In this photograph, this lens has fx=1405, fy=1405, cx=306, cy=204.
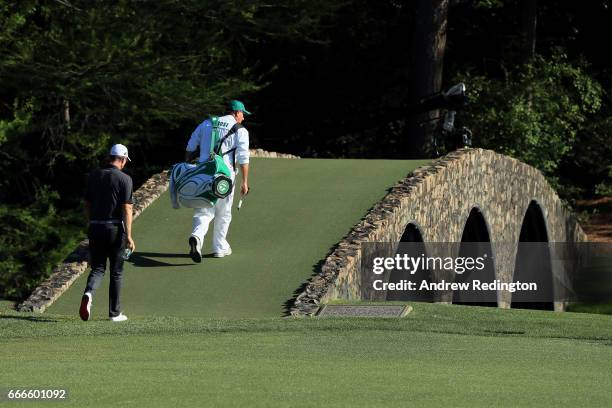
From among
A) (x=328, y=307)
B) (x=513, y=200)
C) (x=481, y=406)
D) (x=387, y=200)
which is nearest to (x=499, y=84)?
(x=513, y=200)

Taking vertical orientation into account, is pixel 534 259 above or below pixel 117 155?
below


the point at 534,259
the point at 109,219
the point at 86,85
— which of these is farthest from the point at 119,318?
the point at 534,259

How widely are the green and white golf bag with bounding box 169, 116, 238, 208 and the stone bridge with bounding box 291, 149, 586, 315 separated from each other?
146 cm

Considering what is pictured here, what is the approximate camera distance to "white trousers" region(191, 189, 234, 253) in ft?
52.0

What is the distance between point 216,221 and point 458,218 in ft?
21.0

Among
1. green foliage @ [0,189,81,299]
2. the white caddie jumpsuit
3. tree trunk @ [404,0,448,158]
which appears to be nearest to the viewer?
the white caddie jumpsuit

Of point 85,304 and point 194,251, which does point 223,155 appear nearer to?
point 194,251

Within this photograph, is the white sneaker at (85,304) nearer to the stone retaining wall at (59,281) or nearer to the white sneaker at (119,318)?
the white sneaker at (119,318)

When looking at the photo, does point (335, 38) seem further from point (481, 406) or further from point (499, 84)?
point (481, 406)

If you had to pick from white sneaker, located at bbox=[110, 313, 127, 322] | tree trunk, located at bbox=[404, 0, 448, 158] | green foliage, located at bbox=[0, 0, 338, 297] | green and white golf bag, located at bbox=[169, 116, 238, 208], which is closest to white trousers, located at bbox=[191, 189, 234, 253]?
green and white golf bag, located at bbox=[169, 116, 238, 208]

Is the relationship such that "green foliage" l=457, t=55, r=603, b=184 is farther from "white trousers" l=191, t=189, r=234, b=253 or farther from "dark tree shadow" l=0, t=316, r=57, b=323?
"dark tree shadow" l=0, t=316, r=57, b=323

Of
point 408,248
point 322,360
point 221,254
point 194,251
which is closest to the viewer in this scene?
point 322,360

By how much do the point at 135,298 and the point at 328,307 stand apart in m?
2.12

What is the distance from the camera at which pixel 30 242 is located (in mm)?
27047
